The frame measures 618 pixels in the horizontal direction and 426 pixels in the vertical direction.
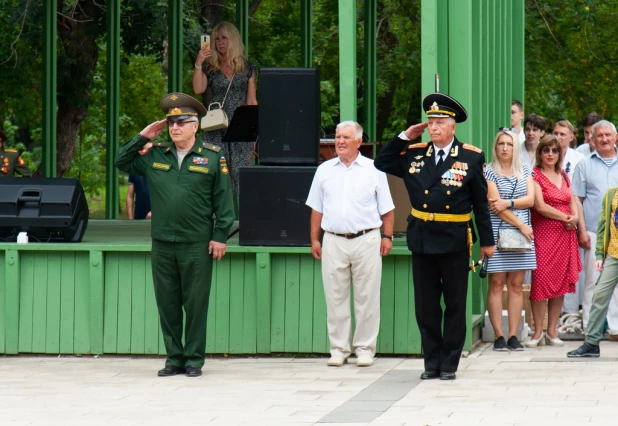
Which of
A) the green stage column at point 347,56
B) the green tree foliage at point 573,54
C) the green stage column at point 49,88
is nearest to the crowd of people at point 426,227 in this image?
the green stage column at point 347,56

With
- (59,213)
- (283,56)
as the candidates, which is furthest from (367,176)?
(283,56)

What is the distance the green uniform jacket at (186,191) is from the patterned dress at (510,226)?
7.54 feet

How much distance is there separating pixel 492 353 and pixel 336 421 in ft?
10.1

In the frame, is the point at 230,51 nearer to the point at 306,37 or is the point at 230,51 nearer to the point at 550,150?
the point at 550,150

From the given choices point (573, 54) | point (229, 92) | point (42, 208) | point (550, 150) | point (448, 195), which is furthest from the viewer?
point (573, 54)

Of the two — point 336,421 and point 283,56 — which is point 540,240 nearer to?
point 336,421

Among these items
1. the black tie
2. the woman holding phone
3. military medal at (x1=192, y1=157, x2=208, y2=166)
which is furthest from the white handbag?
the black tie

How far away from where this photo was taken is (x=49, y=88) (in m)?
14.3

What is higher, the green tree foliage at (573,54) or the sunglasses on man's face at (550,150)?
the green tree foliage at (573,54)

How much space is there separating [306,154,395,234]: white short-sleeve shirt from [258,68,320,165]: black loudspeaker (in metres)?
0.36

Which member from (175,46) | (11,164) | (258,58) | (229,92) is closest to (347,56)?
(229,92)

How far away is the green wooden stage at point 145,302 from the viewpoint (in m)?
9.52

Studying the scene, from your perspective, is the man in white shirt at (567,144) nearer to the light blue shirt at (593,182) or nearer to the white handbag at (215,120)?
the light blue shirt at (593,182)

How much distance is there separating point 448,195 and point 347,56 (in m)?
1.62
